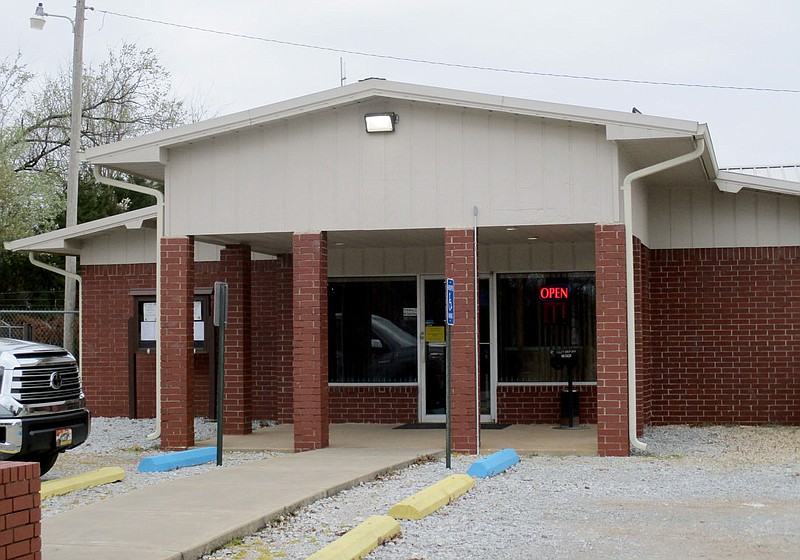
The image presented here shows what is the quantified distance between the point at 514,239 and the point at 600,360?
352cm

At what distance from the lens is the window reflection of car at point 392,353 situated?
59.2ft

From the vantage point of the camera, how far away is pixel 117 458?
14.6 m

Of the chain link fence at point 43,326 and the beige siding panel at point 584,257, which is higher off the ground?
the beige siding panel at point 584,257

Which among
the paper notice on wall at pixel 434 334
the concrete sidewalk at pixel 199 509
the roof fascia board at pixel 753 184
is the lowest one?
the concrete sidewalk at pixel 199 509

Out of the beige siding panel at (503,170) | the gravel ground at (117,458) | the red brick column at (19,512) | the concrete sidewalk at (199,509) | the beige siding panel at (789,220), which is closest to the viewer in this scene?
the red brick column at (19,512)

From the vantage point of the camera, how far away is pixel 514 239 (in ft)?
55.1

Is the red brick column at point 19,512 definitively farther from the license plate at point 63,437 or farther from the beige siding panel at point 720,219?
the beige siding panel at point 720,219

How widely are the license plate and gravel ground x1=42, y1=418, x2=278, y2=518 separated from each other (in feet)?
2.03

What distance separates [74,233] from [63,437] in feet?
25.2

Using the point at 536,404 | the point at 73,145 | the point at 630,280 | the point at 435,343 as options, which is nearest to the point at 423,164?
the point at 630,280

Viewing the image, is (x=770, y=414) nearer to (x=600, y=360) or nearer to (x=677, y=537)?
(x=600, y=360)

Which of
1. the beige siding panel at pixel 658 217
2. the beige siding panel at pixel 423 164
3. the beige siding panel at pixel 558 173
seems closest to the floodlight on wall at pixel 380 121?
the beige siding panel at pixel 423 164

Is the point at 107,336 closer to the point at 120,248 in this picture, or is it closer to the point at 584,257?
the point at 120,248

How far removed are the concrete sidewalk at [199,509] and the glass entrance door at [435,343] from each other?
431 cm
